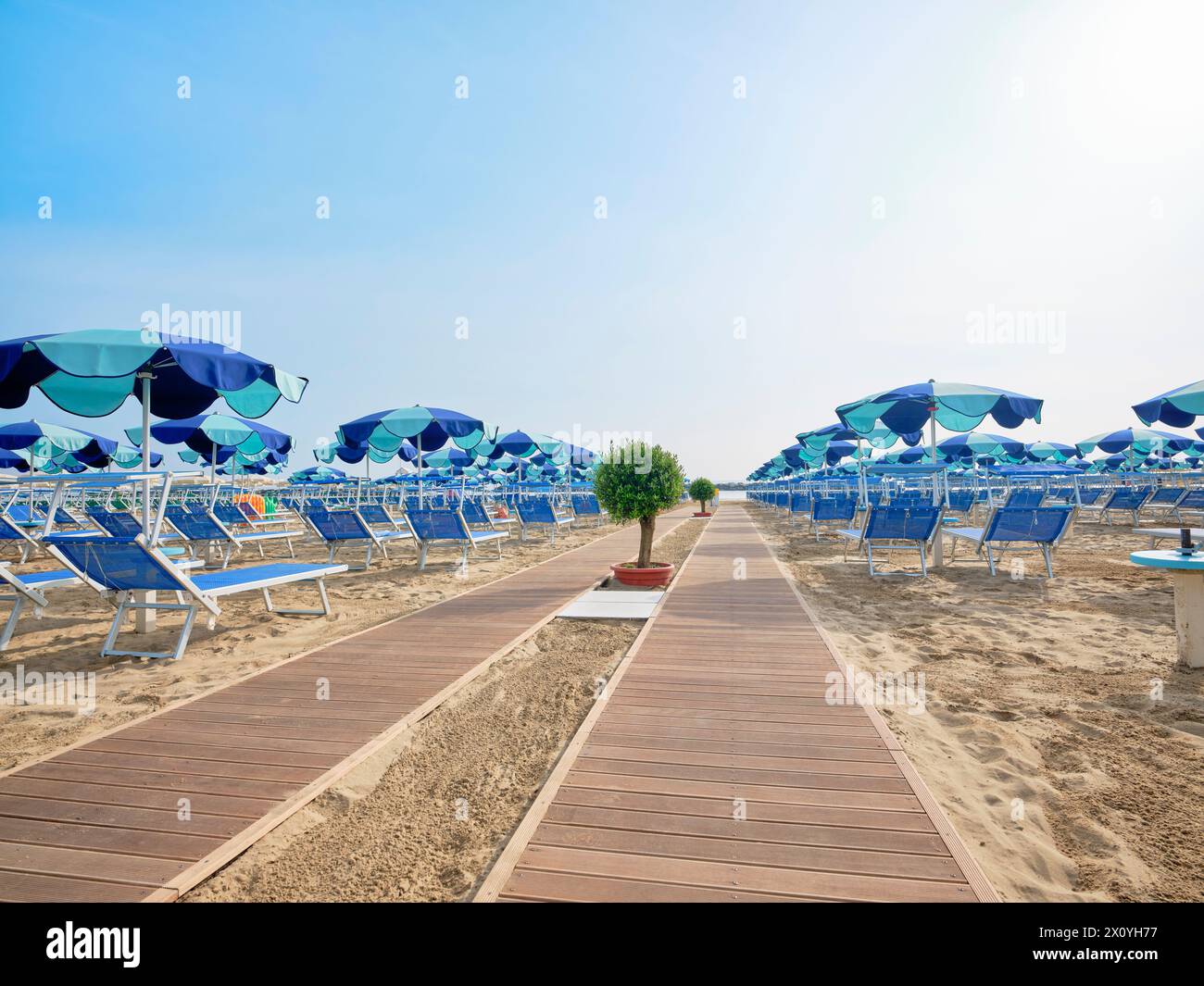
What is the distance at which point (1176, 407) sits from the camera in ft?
26.4

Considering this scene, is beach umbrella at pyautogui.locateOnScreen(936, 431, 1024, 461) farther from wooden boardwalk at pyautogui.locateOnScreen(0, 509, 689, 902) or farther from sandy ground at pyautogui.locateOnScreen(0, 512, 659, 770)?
wooden boardwalk at pyautogui.locateOnScreen(0, 509, 689, 902)

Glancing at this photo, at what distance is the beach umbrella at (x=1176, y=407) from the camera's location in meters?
7.88

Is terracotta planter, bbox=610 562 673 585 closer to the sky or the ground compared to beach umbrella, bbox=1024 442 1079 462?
closer to the ground

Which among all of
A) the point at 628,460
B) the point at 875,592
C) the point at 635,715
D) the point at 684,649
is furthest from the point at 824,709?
the point at 628,460

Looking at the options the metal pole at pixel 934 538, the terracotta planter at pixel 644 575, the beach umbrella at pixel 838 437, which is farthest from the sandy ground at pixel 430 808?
the beach umbrella at pixel 838 437

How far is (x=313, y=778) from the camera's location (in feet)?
7.26

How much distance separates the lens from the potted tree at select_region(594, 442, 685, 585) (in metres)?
6.87

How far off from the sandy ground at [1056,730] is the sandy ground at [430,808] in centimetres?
152

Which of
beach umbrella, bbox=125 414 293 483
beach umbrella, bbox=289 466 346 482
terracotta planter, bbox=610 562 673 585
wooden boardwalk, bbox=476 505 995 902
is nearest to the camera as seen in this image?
wooden boardwalk, bbox=476 505 995 902

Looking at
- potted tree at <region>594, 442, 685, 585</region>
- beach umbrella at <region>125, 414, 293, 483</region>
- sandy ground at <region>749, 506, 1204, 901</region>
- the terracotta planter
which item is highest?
beach umbrella at <region>125, 414, 293, 483</region>

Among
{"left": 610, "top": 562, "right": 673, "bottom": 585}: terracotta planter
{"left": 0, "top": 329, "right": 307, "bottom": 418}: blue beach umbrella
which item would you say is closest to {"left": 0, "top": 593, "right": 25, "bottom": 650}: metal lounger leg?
{"left": 0, "top": 329, "right": 307, "bottom": 418}: blue beach umbrella

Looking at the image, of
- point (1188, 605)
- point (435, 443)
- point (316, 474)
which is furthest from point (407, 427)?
point (316, 474)

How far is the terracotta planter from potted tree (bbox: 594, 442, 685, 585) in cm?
21
